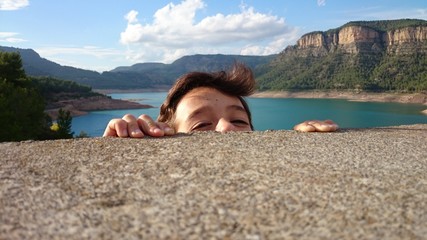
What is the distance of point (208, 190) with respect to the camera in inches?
87.0

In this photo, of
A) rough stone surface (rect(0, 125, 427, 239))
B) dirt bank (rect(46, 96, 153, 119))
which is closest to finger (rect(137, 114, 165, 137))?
rough stone surface (rect(0, 125, 427, 239))

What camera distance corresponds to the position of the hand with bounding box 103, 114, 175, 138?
11.7 feet

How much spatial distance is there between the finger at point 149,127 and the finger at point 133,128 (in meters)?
0.05

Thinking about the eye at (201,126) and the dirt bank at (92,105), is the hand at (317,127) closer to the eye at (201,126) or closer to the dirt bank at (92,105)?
the eye at (201,126)

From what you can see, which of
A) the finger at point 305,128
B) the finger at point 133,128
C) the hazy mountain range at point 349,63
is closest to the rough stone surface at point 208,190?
the finger at point 133,128

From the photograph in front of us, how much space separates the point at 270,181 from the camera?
2385 mm

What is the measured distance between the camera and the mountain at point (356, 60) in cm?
8962

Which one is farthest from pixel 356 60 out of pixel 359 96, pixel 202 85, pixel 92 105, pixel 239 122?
pixel 239 122

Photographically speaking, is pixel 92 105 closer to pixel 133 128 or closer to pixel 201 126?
pixel 201 126

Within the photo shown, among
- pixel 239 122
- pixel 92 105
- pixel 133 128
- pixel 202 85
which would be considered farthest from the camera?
pixel 92 105

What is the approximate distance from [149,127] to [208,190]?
1568 millimetres

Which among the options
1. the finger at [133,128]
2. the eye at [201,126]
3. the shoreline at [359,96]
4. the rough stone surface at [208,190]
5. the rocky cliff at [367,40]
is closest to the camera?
the rough stone surface at [208,190]

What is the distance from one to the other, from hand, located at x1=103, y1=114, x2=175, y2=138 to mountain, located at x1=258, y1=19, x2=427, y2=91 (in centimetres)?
8137

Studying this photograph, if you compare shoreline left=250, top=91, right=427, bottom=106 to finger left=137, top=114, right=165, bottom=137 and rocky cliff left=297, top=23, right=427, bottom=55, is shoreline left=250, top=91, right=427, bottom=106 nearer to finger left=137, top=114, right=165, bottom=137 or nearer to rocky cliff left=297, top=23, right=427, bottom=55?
rocky cliff left=297, top=23, right=427, bottom=55
